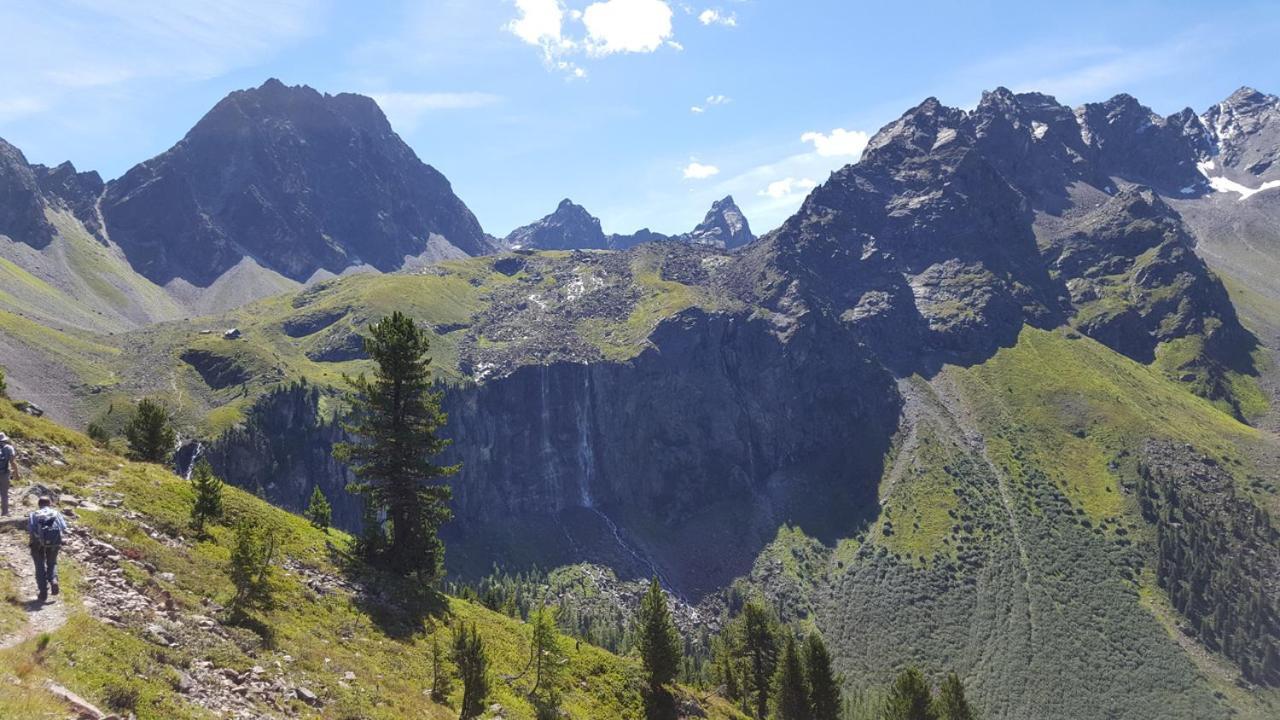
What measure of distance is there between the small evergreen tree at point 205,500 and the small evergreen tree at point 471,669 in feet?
51.7

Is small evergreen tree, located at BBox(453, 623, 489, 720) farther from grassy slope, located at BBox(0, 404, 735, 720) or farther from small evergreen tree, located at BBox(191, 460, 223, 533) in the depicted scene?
small evergreen tree, located at BBox(191, 460, 223, 533)

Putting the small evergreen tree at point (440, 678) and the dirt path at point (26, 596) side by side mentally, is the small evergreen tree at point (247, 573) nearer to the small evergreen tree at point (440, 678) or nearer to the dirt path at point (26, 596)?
the dirt path at point (26, 596)

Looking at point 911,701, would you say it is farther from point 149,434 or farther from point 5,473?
point 5,473

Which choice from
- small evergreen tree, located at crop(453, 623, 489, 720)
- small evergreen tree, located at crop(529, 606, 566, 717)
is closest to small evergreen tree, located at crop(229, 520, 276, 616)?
small evergreen tree, located at crop(453, 623, 489, 720)

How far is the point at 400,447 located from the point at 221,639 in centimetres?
2070

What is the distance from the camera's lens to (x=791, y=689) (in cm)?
6656

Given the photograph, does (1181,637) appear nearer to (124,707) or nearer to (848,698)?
(848,698)

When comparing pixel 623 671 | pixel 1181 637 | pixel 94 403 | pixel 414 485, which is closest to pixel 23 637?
pixel 414 485

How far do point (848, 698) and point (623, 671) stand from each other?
470 ft

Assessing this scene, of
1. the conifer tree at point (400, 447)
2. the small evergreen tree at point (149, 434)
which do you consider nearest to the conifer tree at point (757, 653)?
the conifer tree at point (400, 447)

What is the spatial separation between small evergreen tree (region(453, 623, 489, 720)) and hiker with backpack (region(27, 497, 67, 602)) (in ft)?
46.4

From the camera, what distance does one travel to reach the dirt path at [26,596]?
1991cm

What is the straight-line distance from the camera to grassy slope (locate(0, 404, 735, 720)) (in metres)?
19.3

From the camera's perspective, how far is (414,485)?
151ft
